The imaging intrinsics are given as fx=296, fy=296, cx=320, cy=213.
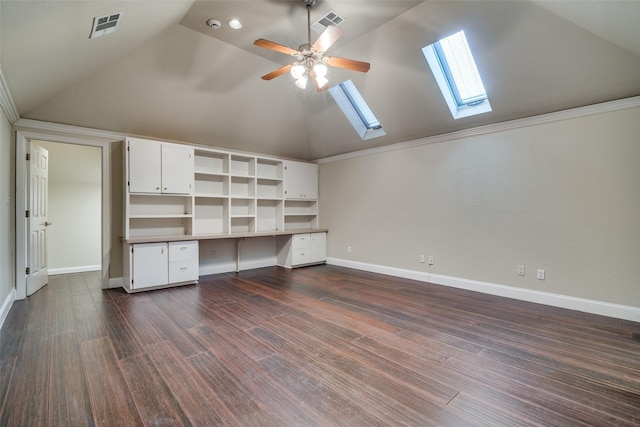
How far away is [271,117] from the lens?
17.2 feet

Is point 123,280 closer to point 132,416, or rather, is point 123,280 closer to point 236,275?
point 236,275

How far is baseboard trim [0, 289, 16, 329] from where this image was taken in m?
3.06

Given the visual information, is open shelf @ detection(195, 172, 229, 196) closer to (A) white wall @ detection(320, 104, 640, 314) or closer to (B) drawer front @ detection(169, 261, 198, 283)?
(B) drawer front @ detection(169, 261, 198, 283)

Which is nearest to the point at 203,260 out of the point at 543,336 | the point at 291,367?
→ the point at 291,367

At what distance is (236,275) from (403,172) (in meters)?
3.52

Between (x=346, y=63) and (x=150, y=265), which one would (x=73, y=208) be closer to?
(x=150, y=265)

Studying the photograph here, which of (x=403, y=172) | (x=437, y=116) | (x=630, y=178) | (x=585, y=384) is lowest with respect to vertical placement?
(x=585, y=384)

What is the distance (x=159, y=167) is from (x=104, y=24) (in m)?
2.30

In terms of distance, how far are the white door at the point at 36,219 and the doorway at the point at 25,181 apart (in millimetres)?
110

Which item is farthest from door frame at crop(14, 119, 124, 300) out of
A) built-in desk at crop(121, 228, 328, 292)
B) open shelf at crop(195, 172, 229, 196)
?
open shelf at crop(195, 172, 229, 196)

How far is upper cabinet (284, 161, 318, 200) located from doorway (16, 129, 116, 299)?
2.95 m

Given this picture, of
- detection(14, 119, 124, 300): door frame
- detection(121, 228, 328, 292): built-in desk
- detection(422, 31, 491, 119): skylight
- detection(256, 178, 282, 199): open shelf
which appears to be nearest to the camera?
detection(422, 31, 491, 119): skylight

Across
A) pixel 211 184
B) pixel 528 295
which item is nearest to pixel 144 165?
pixel 211 184

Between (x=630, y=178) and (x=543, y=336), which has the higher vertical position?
(x=630, y=178)
